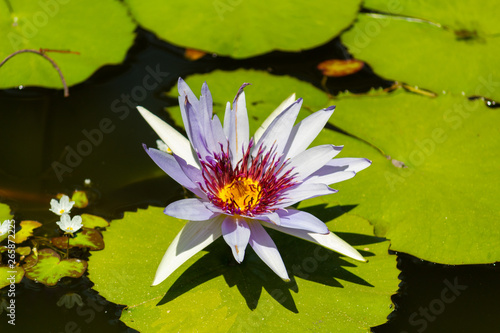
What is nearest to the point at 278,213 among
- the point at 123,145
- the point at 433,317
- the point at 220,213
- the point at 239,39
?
the point at 220,213

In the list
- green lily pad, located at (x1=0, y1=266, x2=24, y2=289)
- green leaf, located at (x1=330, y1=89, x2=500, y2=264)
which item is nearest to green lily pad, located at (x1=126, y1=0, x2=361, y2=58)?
green leaf, located at (x1=330, y1=89, x2=500, y2=264)

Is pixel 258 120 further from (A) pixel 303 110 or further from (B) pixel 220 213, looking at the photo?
(B) pixel 220 213

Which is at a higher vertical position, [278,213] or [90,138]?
[278,213]

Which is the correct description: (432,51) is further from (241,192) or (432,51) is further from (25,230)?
(25,230)

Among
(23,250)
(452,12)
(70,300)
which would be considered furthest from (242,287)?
(452,12)

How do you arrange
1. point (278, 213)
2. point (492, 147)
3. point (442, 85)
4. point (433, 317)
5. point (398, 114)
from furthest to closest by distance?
point (442, 85), point (398, 114), point (492, 147), point (433, 317), point (278, 213)

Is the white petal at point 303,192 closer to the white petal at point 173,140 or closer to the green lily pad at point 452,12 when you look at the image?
the white petal at point 173,140

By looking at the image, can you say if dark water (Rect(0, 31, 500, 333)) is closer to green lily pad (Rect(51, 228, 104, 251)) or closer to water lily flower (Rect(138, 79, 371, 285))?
green lily pad (Rect(51, 228, 104, 251))
